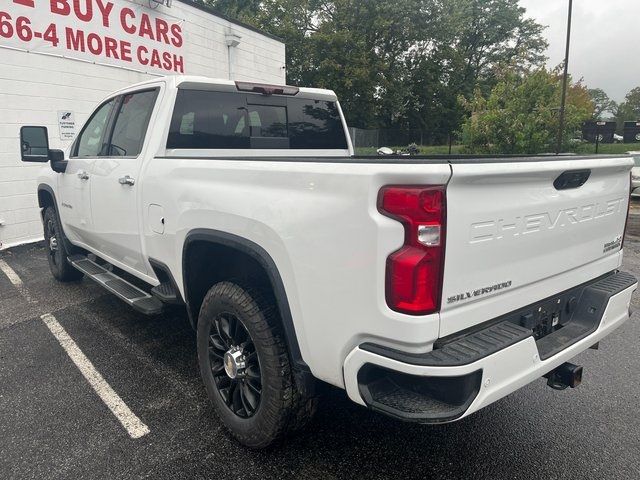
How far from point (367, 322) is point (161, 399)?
1.90 meters

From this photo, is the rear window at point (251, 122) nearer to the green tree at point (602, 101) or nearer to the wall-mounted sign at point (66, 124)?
the wall-mounted sign at point (66, 124)

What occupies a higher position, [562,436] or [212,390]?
[212,390]

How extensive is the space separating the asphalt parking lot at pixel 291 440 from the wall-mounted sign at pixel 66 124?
5.77 metres

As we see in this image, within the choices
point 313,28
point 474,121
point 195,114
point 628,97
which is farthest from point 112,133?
point 628,97

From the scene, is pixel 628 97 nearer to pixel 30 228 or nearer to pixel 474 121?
pixel 474 121

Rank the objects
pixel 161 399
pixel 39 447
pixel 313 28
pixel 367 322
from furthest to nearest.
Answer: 1. pixel 313 28
2. pixel 161 399
3. pixel 39 447
4. pixel 367 322

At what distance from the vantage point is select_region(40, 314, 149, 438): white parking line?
2768mm

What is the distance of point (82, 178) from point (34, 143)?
0.78m

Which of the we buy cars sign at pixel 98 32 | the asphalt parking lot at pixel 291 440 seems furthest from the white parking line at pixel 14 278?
the we buy cars sign at pixel 98 32

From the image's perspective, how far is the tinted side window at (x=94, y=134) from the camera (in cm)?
417

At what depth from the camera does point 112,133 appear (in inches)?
157

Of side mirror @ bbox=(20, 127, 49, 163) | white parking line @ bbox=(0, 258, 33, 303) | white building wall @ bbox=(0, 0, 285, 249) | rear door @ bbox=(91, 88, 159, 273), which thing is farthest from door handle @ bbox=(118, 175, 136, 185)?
white building wall @ bbox=(0, 0, 285, 249)

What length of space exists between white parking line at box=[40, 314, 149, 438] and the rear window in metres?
1.73

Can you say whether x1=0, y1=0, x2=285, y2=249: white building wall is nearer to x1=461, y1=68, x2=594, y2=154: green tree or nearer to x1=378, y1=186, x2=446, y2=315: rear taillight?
x1=378, y1=186, x2=446, y2=315: rear taillight
